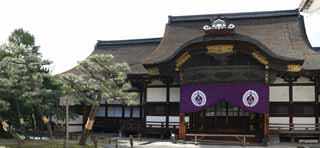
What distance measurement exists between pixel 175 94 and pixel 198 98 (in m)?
3.44

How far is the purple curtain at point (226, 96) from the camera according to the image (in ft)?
76.1

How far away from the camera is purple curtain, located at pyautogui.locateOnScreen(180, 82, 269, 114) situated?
23.2m

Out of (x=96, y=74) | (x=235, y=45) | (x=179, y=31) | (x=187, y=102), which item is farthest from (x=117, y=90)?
(x=179, y=31)

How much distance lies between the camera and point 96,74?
20.9 meters

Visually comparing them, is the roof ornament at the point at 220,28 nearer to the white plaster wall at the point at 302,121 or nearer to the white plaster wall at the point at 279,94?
the white plaster wall at the point at 279,94

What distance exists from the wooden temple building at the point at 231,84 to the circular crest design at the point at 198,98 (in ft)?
0.18

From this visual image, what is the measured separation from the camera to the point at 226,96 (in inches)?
931

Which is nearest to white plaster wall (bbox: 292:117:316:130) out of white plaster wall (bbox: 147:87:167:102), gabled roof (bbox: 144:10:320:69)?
gabled roof (bbox: 144:10:320:69)

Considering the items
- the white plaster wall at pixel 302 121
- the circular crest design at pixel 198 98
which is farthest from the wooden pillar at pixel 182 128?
the white plaster wall at pixel 302 121

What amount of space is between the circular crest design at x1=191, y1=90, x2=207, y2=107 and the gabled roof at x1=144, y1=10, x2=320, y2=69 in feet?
8.22

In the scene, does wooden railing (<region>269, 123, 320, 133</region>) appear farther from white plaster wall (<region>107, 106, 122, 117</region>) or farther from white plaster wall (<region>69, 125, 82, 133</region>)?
white plaster wall (<region>69, 125, 82, 133</region>)

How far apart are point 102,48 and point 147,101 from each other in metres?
9.40

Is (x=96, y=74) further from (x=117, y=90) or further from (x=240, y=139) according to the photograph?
(x=240, y=139)

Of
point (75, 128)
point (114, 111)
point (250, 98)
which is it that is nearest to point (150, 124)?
point (114, 111)
